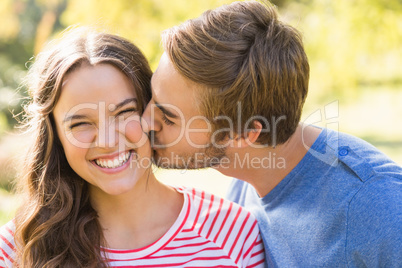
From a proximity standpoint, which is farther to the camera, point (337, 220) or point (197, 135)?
point (197, 135)

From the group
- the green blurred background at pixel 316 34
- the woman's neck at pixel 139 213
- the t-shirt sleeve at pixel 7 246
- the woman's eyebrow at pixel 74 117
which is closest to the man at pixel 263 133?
the woman's neck at pixel 139 213

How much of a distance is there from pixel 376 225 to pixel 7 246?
1.62 m

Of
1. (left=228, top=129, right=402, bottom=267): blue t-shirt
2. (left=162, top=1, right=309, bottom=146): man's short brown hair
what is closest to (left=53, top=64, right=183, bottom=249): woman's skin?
(left=162, top=1, right=309, bottom=146): man's short brown hair

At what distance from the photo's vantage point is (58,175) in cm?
246

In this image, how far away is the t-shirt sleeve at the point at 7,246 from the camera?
2.23 m

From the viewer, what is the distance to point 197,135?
8.39 ft

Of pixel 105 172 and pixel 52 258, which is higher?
pixel 105 172

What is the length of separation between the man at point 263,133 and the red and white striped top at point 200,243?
0.09m

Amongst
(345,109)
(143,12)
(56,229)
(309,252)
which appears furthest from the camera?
(345,109)

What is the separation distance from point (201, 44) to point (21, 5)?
→ 613 inches

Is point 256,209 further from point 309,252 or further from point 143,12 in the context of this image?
point 143,12

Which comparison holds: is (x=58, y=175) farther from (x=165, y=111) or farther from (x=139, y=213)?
(x=165, y=111)

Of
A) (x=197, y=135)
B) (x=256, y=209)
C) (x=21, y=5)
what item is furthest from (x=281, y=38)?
(x=21, y=5)

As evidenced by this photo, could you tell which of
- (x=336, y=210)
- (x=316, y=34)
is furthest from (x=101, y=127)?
(x=316, y=34)
